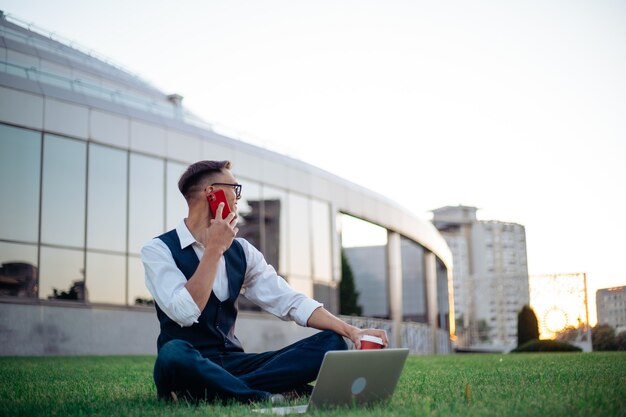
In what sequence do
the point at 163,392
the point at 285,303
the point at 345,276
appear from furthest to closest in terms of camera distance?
the point at 345,276 < the point at 285,303 < the point at 163,392

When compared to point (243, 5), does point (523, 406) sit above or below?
below

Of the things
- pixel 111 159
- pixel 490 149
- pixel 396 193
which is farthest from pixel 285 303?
pixel 396 193

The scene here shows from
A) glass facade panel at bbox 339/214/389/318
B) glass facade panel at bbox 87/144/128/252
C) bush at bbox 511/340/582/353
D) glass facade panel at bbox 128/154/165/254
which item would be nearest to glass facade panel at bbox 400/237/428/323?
glass facade panel at bbox 339/214/389/318

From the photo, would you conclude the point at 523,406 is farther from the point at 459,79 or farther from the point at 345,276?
the point at 345,276

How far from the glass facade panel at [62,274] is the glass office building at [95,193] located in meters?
0.03

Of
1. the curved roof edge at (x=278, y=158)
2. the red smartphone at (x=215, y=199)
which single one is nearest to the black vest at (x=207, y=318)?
the red smartphone at (x=215, y=199)

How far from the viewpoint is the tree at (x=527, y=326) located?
27.5 m

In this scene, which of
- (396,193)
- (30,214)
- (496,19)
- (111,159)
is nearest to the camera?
(496,19)

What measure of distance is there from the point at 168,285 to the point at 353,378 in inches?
46.7

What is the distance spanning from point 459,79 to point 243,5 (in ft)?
16.7

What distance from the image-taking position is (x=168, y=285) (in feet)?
13.4

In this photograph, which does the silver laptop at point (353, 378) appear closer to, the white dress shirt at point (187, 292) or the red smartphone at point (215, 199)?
the white dress shirt at point (187, 292)

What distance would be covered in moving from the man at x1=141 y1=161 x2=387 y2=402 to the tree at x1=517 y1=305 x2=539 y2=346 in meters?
24.5

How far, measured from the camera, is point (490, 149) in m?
17.9
